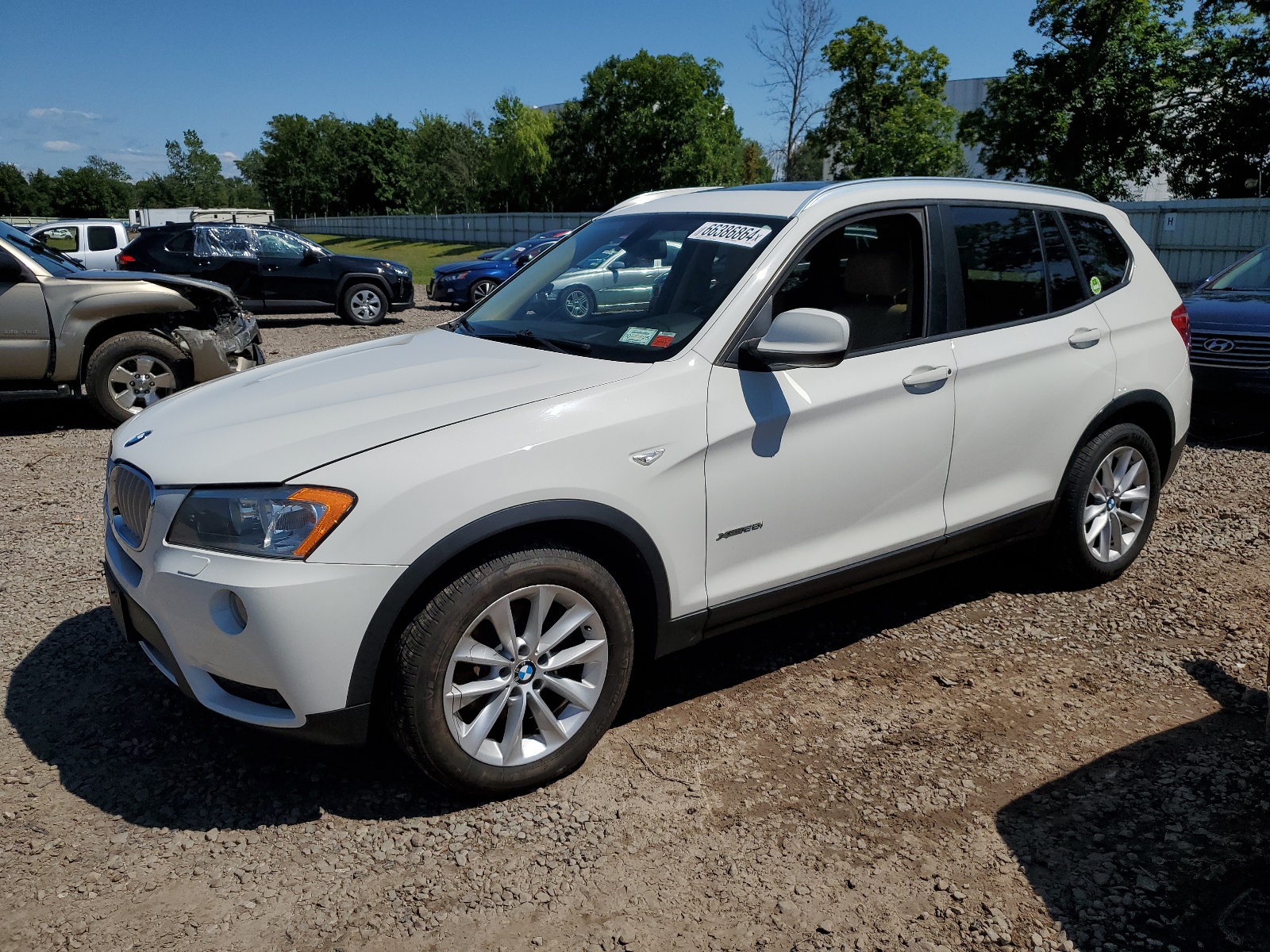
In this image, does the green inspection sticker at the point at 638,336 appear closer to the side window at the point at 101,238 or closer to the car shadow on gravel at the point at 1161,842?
the car shadow on gravel at the point at 1161,842

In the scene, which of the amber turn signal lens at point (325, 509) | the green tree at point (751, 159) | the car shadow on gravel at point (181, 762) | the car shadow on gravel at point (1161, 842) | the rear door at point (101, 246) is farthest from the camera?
the green tree at point (751, 159)

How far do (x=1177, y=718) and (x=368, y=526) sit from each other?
9.67 ft

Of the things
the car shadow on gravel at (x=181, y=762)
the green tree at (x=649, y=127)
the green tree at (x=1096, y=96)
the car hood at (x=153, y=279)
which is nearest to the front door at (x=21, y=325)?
the car hood at (x=153, y=279)

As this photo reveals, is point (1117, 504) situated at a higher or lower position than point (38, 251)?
lower

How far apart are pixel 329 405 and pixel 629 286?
1253 mm

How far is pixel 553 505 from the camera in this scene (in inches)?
110

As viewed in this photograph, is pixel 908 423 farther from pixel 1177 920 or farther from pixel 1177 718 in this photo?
pixel 1177 920

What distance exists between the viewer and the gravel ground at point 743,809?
8.18 ft

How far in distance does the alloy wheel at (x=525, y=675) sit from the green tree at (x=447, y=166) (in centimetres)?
7944

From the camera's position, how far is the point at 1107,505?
4520 mm

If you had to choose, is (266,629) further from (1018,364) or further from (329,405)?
(1018,364)

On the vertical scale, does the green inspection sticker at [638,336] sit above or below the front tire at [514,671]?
above

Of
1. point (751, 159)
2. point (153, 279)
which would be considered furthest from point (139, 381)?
point (751, 159)

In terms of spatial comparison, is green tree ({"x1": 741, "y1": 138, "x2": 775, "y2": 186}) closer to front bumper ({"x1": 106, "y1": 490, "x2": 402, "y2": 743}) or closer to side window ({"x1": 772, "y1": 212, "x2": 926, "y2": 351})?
side window ({"x1": 772, "y1": 212, "x2": 926, "y2": 351})
